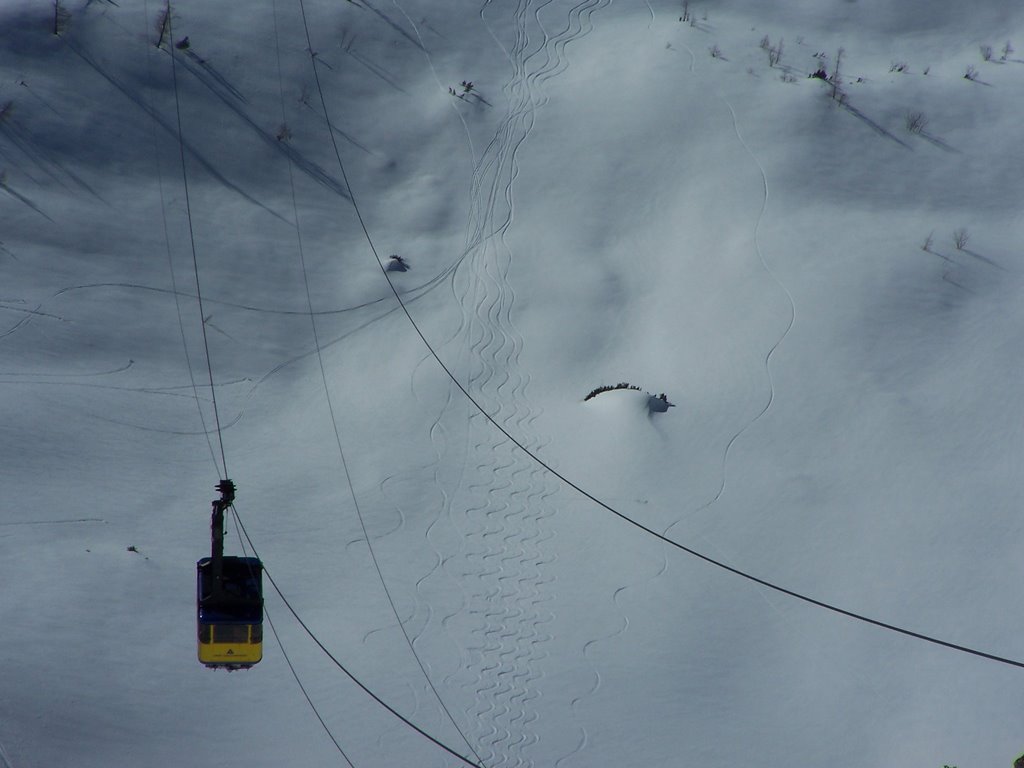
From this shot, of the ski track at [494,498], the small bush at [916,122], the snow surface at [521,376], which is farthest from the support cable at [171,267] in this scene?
the small bush at [916,122]

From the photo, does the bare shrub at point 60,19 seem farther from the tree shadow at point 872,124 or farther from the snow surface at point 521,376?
the tree shadow at point 872,124

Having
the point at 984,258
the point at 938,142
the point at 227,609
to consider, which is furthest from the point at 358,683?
the point at 938,142

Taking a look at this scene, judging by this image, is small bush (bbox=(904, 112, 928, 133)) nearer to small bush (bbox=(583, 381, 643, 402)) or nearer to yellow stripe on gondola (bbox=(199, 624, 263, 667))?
small bush (bbox=(583, 381, 643, 402))

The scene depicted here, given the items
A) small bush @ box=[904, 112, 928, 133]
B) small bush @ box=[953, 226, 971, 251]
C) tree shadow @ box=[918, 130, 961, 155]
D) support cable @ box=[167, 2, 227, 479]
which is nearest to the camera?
support cable @ box=[167, 2, 227, 479]

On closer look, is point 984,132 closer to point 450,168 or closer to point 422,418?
point 450,168

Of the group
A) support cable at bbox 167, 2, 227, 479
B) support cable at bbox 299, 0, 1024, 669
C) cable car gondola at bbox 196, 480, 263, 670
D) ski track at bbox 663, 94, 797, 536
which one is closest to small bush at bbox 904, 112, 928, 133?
ski track at bbox 663, 94, 797, 536

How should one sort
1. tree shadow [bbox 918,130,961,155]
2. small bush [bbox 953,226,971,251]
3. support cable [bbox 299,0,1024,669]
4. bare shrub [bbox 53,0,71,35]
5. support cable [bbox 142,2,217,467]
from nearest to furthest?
support cable [bbox 299,0,1024,669] < support cable [bbox 142,2,217,467] < small bush [bbox 953,226,971,251] < bare shrub [bbox 53,0,71,35] < tree shadow [bbox 918,130,961,155]

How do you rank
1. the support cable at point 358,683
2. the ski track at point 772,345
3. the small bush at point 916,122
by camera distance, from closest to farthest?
the support cable at point 358,683
the ski track at point 772,345
the small bush at point 916,122
